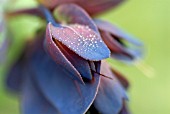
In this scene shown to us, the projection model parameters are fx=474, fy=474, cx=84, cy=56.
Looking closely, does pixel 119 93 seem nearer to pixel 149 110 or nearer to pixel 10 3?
pixel 10 3

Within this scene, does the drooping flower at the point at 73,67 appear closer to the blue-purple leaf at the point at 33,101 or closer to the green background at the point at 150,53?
the blue-purple leaf at the point at 33,101

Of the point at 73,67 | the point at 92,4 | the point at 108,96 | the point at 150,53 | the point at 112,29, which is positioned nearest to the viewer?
the point at 73,67

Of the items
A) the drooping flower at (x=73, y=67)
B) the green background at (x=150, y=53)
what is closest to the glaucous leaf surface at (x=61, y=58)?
the drooping flower at (x=73, y=67)

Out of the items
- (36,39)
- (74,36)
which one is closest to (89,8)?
(36,39)

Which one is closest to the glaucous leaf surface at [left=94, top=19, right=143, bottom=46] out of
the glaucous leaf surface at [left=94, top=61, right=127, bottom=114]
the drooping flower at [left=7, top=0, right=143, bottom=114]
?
the drooping flower at [left=7, top=0, right=143, bottom=114]

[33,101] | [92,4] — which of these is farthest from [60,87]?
[92,4]

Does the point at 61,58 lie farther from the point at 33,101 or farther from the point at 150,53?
the point at 150,53

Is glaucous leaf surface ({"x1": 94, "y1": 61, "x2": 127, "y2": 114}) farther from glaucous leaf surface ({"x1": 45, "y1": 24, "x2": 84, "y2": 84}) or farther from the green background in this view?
the green background
